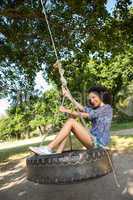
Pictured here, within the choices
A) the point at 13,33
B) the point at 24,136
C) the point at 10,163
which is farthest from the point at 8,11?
the point at 24,136

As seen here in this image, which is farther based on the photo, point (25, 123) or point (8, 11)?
point (25, 123)

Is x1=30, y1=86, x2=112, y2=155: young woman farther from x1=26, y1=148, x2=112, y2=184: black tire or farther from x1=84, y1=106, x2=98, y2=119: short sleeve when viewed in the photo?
x1=26, y1=148, x2=112, y2=184: black tire

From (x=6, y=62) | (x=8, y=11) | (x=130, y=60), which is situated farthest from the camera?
(x=130, y=60)

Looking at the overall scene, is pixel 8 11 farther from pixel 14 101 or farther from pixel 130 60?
pixel 130 60

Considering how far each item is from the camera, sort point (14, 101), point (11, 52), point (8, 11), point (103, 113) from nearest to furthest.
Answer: point (103, 113), point (8, 11), point (11, 52), point (14, 101)

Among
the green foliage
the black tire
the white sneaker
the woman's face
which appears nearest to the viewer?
the black tire

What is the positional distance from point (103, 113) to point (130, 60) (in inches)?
1103

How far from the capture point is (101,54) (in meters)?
13.2

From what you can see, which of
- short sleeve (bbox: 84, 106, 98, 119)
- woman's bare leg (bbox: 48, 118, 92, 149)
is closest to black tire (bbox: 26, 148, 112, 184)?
woman's bare leg (bbox: 48, 118, 92, 149)

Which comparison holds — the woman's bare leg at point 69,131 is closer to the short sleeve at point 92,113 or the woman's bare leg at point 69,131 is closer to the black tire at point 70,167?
the short sleeve at point 92,113

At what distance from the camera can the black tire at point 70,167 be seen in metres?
5.65

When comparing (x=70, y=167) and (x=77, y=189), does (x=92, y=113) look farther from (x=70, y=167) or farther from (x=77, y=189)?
(x=77, y=189)

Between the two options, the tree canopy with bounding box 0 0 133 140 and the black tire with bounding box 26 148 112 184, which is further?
the tree canopy with bounding box 0 0 133 140

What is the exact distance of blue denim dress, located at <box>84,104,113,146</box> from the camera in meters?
6.46
